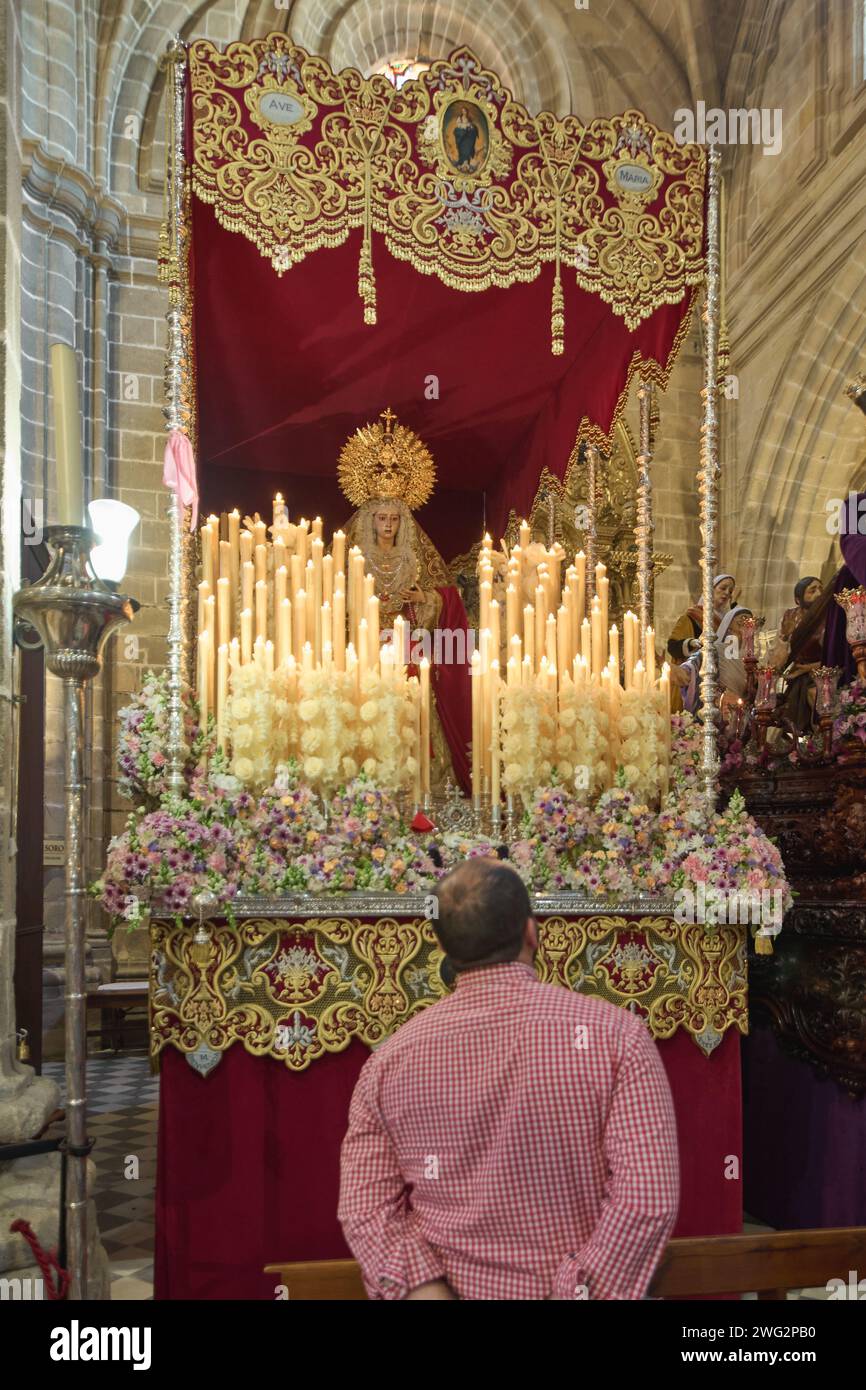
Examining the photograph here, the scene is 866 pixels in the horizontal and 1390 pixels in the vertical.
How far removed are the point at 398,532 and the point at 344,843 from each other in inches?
128

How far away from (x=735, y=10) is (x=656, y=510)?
16.5 ft

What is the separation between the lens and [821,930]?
460cm

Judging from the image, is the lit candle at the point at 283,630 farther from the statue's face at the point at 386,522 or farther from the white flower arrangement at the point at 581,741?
the statue's face at the point at 386,522

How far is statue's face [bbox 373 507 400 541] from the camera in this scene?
264 inches

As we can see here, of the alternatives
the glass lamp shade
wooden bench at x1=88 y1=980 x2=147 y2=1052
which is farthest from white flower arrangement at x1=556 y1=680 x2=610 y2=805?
wooden bench at x1=88 y1=980 x2=147 y2=1052

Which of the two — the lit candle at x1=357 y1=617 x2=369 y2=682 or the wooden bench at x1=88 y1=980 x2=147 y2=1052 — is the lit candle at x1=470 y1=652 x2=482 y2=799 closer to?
the lit candle at x1=357 y1=617 x2=369 y2=682

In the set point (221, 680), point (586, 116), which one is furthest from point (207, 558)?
point (586, 116)

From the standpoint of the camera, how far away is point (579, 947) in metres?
4.00

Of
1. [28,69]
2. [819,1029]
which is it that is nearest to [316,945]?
[819,1029]

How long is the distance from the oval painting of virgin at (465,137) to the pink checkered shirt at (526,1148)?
12.8ft

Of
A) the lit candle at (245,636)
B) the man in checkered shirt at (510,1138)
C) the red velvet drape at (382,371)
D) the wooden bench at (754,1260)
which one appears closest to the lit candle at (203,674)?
the lit candle at (245,636)

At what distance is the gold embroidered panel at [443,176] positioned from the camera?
175 inches

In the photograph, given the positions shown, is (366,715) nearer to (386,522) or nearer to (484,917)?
(484,917)

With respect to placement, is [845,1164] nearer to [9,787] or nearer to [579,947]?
[579,947]
